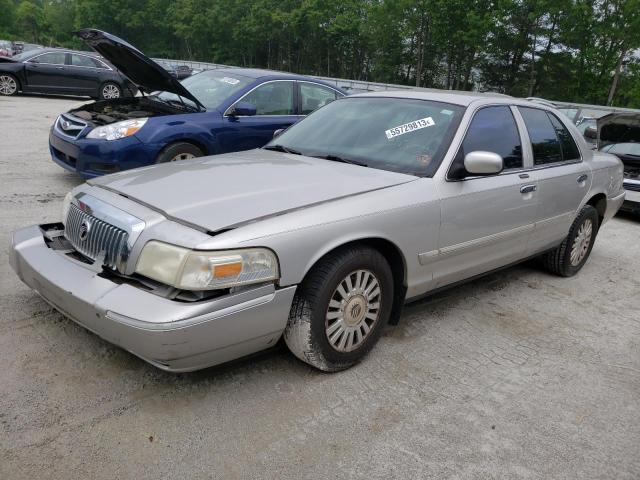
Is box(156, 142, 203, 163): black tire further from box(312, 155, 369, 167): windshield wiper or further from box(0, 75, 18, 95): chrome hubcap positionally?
box(0, 75, 18, 95): chrome hubcap

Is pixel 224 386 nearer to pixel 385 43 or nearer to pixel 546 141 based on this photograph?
pixel 546 141

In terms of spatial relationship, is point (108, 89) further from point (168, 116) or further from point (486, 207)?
point (486, 207)

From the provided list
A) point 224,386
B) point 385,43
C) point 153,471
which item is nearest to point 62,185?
point 224,386

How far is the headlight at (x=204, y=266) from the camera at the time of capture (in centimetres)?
250

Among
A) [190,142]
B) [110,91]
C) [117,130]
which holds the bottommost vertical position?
[110,91]

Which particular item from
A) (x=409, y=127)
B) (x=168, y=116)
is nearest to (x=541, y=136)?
(x=409, y=127)

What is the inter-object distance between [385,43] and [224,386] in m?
47.6

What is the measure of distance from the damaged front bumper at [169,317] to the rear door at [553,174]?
257 centimetres

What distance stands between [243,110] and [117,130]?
4.52 ft

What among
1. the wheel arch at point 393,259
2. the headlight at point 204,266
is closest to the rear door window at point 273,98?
the wheel arch at point 393,259

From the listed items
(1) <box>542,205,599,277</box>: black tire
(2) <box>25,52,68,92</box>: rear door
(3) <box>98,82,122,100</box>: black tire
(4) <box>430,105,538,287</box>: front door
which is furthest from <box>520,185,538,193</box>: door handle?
(2) <box>25,52,68,92</box>: rear door

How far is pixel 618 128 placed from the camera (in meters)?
9.02

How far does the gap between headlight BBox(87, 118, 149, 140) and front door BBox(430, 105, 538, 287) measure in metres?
3.64

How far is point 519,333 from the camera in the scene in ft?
12.8
